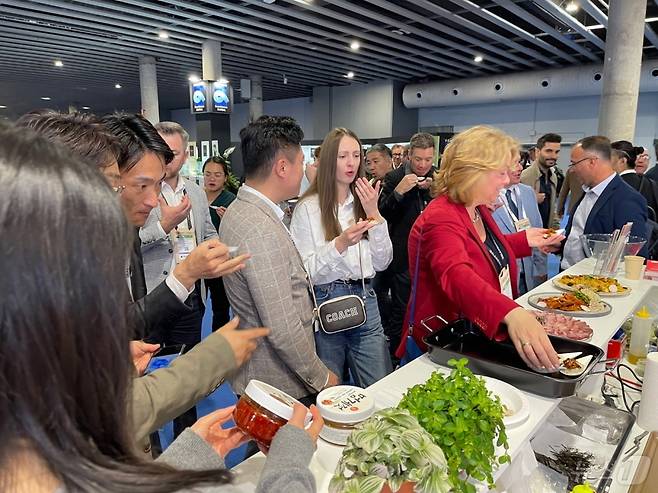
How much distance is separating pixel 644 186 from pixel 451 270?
4.33 metres

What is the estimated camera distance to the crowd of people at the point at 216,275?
0.38m

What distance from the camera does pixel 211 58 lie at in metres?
9.11

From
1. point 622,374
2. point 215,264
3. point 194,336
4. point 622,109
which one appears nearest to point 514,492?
point 215,264

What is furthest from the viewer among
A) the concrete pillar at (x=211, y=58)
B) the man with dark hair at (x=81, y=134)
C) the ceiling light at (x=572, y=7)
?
the concrete pillar at (x=211, y=58)

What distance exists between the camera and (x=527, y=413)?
1.09 meters

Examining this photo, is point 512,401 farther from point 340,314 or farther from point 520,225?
point 520,225

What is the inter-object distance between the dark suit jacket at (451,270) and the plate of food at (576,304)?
0.28 meters

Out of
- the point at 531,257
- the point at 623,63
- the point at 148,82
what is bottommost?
the point at 531,257

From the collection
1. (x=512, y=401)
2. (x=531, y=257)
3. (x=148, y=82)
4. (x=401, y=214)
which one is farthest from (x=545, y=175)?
(x=148, y=82)

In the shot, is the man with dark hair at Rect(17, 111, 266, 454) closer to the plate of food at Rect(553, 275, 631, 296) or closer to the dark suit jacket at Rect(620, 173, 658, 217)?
the plate of food at Rect(553, 275, 631, 296)

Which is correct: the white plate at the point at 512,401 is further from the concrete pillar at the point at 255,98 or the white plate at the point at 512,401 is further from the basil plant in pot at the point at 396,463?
the concrete pillar at the point at 255,98

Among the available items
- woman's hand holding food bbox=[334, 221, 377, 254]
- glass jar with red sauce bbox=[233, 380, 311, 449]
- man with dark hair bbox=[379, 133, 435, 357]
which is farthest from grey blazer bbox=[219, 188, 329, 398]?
man with dark hair bbox=[379, 133, 435, 357]

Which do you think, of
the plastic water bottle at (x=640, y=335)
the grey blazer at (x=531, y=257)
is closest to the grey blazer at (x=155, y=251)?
the plastic water bottle at (x=640, y=335)

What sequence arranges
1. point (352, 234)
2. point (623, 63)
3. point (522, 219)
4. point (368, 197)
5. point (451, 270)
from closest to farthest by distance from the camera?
point (451, 270) < point (352, 234) < point (368, 197) < point (522, 219) < point (623, 63)
